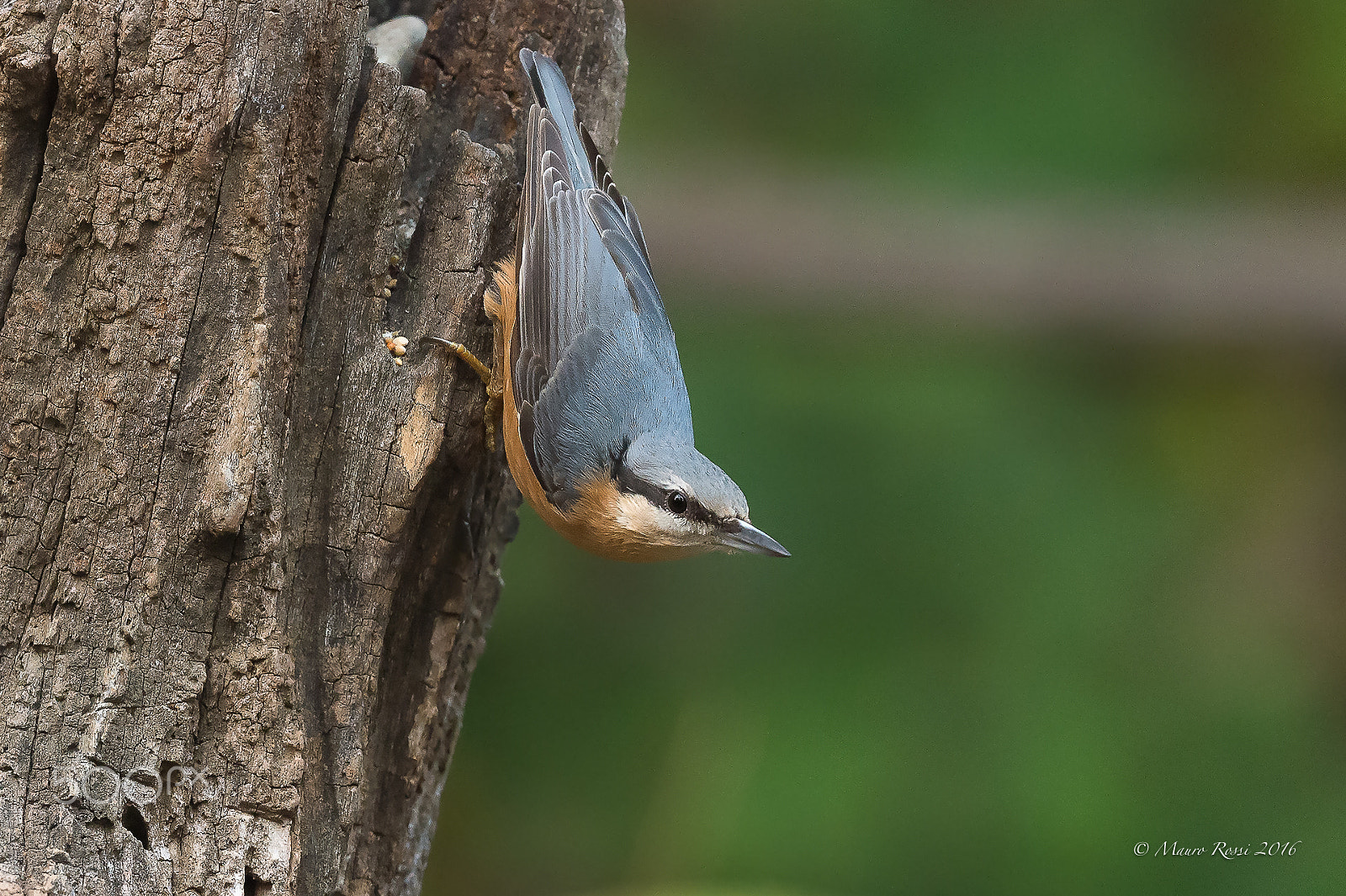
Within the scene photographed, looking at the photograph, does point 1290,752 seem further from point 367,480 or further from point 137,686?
point 137,686

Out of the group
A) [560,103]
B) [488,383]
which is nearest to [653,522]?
[488,383]

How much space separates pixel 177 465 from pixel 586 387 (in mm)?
1057

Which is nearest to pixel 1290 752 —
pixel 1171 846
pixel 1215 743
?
pixel 1215 743

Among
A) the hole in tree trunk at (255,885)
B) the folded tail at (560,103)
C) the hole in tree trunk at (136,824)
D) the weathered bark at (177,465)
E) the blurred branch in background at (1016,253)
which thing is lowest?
the hole in tree trunk at (255,885)

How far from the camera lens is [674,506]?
2.59 metres

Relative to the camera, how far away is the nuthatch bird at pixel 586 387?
261 cm

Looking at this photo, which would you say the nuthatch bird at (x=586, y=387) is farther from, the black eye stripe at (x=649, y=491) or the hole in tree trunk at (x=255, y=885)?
the hole in tree trunk at (x=255, y=885)

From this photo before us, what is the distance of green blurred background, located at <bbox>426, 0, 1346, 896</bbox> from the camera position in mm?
3666

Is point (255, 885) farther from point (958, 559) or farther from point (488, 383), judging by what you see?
point (958, 559)

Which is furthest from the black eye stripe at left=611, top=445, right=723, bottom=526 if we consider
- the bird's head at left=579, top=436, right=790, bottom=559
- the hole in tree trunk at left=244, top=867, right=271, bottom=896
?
the hole in tree trunk at left=244, top=867, right=271, bottom=896

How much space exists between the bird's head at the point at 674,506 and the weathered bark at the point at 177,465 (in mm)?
668

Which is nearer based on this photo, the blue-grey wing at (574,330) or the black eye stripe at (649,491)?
the black eye stripe at (649,491)

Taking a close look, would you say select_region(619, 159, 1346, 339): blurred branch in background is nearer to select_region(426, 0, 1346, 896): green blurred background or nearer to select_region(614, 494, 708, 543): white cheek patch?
select_region(426, 0, 1346, 896): green blurred background

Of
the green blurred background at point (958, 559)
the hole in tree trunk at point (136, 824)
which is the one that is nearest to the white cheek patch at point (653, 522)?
the green blurred background at point (958, 559)
